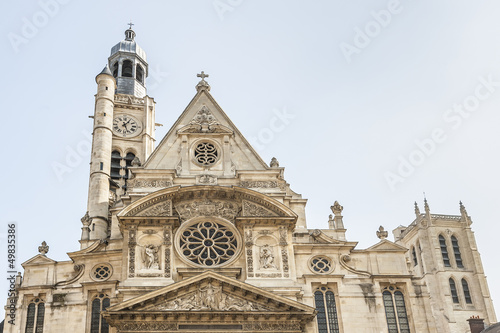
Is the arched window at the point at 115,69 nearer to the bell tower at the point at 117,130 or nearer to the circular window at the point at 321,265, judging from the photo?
the bell tower at the point at 117,130

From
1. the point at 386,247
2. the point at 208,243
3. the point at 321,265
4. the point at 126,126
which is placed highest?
the point at 126,126

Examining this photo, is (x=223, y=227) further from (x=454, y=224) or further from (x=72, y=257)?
(x=454, y=224)

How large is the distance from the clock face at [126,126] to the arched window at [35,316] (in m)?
13.5

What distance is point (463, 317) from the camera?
47719 mm

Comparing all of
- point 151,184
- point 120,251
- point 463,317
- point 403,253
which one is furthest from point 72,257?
point 463,317

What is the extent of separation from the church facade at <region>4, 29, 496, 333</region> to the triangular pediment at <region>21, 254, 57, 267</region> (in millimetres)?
49

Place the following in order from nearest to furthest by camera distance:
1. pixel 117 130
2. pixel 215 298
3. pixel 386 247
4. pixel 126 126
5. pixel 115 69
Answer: pixel 215 298, pixel 386 247, pixel 117 130, pixel 126 126, pixel 115 69

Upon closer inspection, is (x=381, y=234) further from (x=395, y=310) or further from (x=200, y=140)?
(x=200, y=140)

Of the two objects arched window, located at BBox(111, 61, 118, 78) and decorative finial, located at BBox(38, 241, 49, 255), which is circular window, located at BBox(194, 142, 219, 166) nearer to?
decorative finial, located at BBox(38, 241, 49, 255)

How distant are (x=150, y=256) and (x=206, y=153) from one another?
223 inches

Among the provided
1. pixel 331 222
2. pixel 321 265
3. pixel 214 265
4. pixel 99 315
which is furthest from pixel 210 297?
pixel 331 222

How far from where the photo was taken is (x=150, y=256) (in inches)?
902

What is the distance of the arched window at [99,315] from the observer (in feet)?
75.3

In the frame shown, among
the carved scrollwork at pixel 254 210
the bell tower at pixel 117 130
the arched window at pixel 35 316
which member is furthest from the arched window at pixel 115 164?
the carved scrollwork at pixel 254 210
